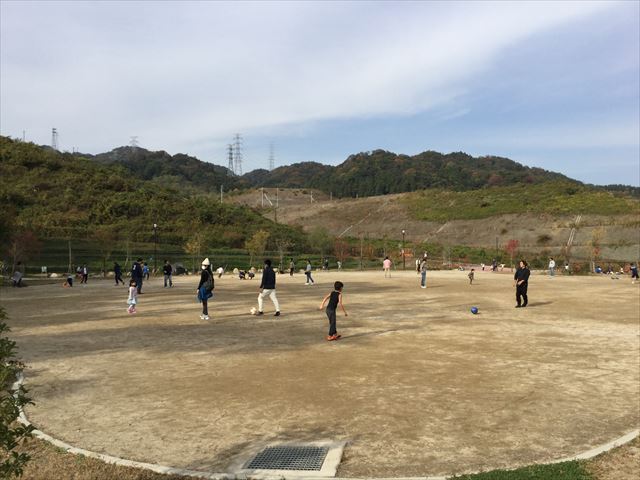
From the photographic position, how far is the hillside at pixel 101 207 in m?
59.5

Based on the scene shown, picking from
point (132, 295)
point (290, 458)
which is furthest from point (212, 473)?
point (132, 295)

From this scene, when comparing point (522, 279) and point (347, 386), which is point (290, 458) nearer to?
point (347, 386)

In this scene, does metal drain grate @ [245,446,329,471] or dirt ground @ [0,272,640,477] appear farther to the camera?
dirt ground @ [0,272,640,477]

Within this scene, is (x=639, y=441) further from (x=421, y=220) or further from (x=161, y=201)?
(x=421, y=220)

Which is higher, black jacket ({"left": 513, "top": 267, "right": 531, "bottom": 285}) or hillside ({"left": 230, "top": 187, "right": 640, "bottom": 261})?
hillside ({"left": 230, "top": 187, "right": 640, "bottom": 261})

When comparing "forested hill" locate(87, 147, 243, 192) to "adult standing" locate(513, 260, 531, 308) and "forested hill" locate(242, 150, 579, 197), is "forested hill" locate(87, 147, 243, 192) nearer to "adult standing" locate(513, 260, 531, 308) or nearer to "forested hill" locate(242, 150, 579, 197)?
"forested hill" locate(242, 150, 579, 197)

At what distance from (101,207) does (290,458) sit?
6852cm

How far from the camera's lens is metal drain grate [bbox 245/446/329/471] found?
512cm

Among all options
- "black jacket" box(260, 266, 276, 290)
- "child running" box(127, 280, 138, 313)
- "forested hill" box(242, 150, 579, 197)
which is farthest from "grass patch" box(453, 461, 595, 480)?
"forested hill" box(242, 150, 579, 197)

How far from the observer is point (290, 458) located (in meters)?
5.34

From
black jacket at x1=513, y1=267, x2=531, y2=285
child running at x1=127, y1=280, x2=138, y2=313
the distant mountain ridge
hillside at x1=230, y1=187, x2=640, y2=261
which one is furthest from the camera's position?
the distant mountain ridge

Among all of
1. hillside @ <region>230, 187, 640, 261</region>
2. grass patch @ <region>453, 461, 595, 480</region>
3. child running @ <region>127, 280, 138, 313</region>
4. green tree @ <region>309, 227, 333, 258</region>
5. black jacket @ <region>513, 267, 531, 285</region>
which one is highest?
hillside @ <region>230, 187, 640, 261</region>

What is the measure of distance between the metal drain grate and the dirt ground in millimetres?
270

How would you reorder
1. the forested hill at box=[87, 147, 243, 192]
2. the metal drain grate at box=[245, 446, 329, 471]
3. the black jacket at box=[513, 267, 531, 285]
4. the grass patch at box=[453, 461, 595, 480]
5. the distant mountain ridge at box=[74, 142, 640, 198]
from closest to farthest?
1. the grass patch at box=[453, 461, 595, 480]
2. the metal drain grate at box=[245, 446, 329, 471]
3. the black jacket at box=[513, 267, 531, 285]
4. the forested hill at box=[87, 147, 243, 192]
5. the distant mountain ridge at box=[74, 142, 640, 198]
